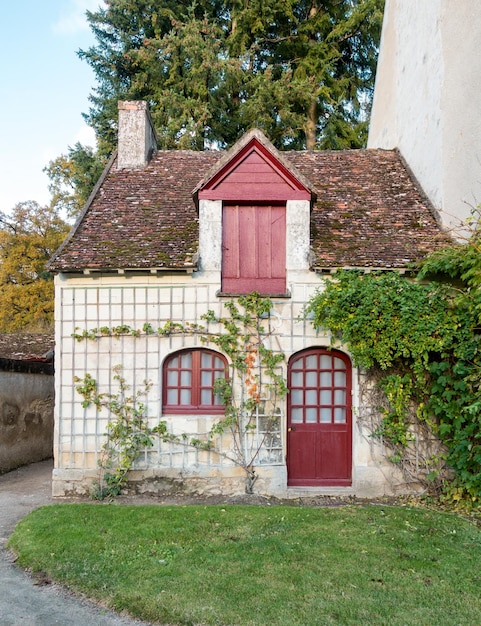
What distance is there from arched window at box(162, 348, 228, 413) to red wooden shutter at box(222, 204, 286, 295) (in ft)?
4.57

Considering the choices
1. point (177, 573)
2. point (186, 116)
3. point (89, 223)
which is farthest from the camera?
point (186, 116)

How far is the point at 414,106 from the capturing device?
1253 centimetres

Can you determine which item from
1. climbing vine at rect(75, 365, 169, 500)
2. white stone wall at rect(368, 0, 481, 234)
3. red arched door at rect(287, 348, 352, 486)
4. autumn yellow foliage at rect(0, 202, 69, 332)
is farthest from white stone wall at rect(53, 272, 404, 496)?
autumn yellow foliage at rect(0, 202, 69, 332)

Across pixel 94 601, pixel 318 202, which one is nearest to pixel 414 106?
pixel 318 202

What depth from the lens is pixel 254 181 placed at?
9.82 metres

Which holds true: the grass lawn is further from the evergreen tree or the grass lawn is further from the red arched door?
the evergreen tree

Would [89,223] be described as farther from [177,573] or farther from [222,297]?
[177,573]

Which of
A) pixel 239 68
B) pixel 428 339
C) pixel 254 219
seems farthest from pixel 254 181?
pixel 239 68

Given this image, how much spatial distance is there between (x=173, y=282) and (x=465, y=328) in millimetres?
5207

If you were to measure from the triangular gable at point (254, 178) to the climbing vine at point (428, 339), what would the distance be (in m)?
1.97

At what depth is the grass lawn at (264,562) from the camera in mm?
4754

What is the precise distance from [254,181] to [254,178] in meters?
0.06

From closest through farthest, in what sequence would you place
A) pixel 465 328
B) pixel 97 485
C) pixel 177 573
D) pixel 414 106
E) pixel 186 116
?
pixel 177 573 < pixel 465 328 < pixel 97 485 < pixel 414 106 < pixel 186 116

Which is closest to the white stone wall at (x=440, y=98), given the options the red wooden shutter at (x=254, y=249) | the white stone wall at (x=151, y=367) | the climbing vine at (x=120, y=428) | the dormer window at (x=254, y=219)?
the dormer window at (x=254, y=219)
